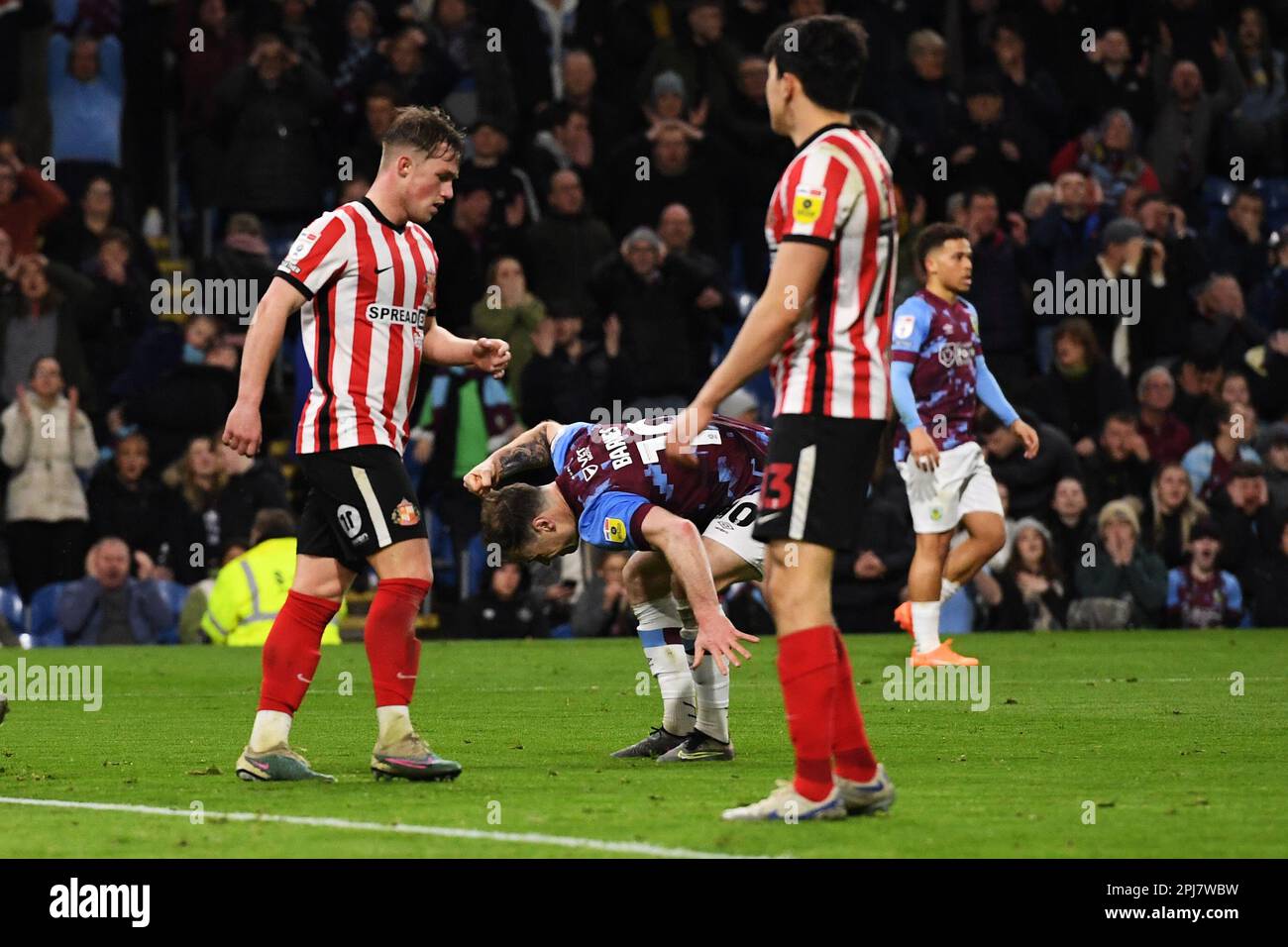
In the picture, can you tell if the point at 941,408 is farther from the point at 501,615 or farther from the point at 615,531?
the point at 501,615

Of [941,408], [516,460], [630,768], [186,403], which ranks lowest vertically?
[630,768]

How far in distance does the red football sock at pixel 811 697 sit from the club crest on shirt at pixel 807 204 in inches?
48.3

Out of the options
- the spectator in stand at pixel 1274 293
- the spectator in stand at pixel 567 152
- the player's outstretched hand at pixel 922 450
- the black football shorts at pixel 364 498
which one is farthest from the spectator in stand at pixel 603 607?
the black football shorts at pixel 364 498

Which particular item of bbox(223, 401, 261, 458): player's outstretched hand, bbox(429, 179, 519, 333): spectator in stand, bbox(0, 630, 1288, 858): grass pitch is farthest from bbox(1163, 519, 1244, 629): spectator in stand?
bbox(223, 401, 261, 458): player's outstretched hand

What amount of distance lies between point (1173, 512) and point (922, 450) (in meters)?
6.68

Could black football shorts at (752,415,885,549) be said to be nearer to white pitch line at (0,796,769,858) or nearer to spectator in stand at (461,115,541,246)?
white pitch line at (0,796,769,858)

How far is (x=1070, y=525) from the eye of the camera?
18.3 meters

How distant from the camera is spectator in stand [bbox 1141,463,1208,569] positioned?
1828cm

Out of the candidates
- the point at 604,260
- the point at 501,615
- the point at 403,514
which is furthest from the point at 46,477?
the point at 403,514

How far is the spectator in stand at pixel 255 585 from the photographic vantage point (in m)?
16.6

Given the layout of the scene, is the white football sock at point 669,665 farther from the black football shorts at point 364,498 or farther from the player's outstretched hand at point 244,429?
the player's outstretched hand at point 244,429

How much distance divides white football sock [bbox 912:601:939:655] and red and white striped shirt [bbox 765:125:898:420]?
6498 millimetres
